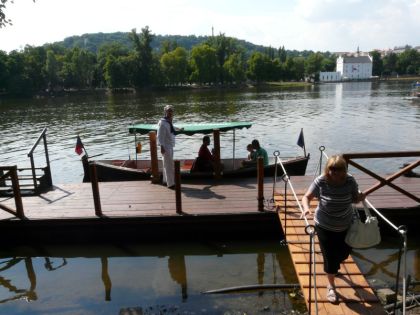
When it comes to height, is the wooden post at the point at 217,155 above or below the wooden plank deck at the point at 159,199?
above

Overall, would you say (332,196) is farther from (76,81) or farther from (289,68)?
(289,68)

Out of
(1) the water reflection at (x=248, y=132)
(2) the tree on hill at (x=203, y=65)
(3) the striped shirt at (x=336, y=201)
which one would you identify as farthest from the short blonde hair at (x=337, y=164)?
(2) the tree on hill at (x=203, y=65)

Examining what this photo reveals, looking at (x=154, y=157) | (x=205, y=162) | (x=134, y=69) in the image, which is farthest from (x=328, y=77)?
(x=154, y=157)

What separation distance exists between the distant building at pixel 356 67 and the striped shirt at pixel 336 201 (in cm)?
19243

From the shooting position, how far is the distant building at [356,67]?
602ft

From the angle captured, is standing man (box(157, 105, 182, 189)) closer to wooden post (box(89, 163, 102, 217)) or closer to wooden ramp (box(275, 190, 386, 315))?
wooden post (box(89, 163, 102, 217))

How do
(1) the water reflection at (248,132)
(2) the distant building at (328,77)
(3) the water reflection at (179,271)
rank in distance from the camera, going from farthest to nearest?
(2) the distant building at (328,77) → (1) the water reflection at (248,132) → (3) the water reflection at (179,271)

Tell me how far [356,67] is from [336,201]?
196597 millimetres

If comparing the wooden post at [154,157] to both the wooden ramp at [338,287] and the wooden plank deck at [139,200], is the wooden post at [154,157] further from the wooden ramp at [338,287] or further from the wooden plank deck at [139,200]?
Result: the wooden ramp at [338,287]

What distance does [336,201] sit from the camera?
4.79 meters

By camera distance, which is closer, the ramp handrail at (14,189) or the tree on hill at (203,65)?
the ramp handrail at (14,189)

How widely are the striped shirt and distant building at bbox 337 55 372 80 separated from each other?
192 metres

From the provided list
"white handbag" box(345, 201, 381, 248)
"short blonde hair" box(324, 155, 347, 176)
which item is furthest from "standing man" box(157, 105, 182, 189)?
"white handbag" box(345, 201, 381, 248)

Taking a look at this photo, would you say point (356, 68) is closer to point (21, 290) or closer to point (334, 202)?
point (21, 290)
